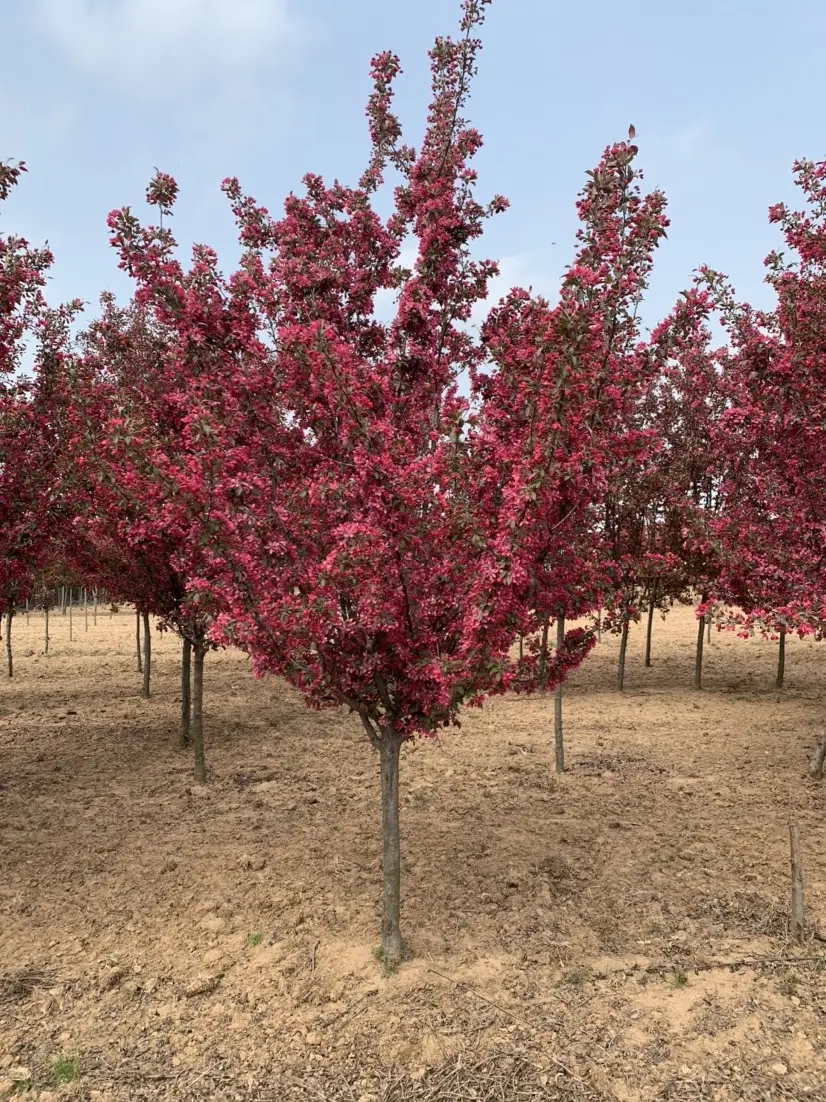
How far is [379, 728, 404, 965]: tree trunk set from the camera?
15.3 feet

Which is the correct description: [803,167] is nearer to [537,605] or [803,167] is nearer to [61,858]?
[537,605]

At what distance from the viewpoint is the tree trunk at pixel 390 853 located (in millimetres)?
4660

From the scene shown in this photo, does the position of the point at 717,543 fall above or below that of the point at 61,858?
above

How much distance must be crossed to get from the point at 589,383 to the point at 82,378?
607 centimetres

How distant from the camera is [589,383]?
410 centimetres

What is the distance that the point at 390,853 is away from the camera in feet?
15.4

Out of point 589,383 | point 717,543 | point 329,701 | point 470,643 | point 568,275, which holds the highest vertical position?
point 568,275

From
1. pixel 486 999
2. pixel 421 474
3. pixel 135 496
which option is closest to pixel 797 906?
pixel 486 999

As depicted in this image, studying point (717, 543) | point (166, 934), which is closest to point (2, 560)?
point (166, 934)

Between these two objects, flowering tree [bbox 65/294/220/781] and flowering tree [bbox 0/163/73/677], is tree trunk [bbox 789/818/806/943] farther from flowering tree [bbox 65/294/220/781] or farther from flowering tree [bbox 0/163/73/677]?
flowering tree [bbox 0/163/73/677]

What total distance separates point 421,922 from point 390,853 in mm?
893

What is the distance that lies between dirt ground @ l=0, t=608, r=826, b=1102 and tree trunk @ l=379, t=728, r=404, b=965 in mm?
205

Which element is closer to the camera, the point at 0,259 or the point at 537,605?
the point at 537,605

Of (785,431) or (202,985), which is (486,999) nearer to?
(202,985)
